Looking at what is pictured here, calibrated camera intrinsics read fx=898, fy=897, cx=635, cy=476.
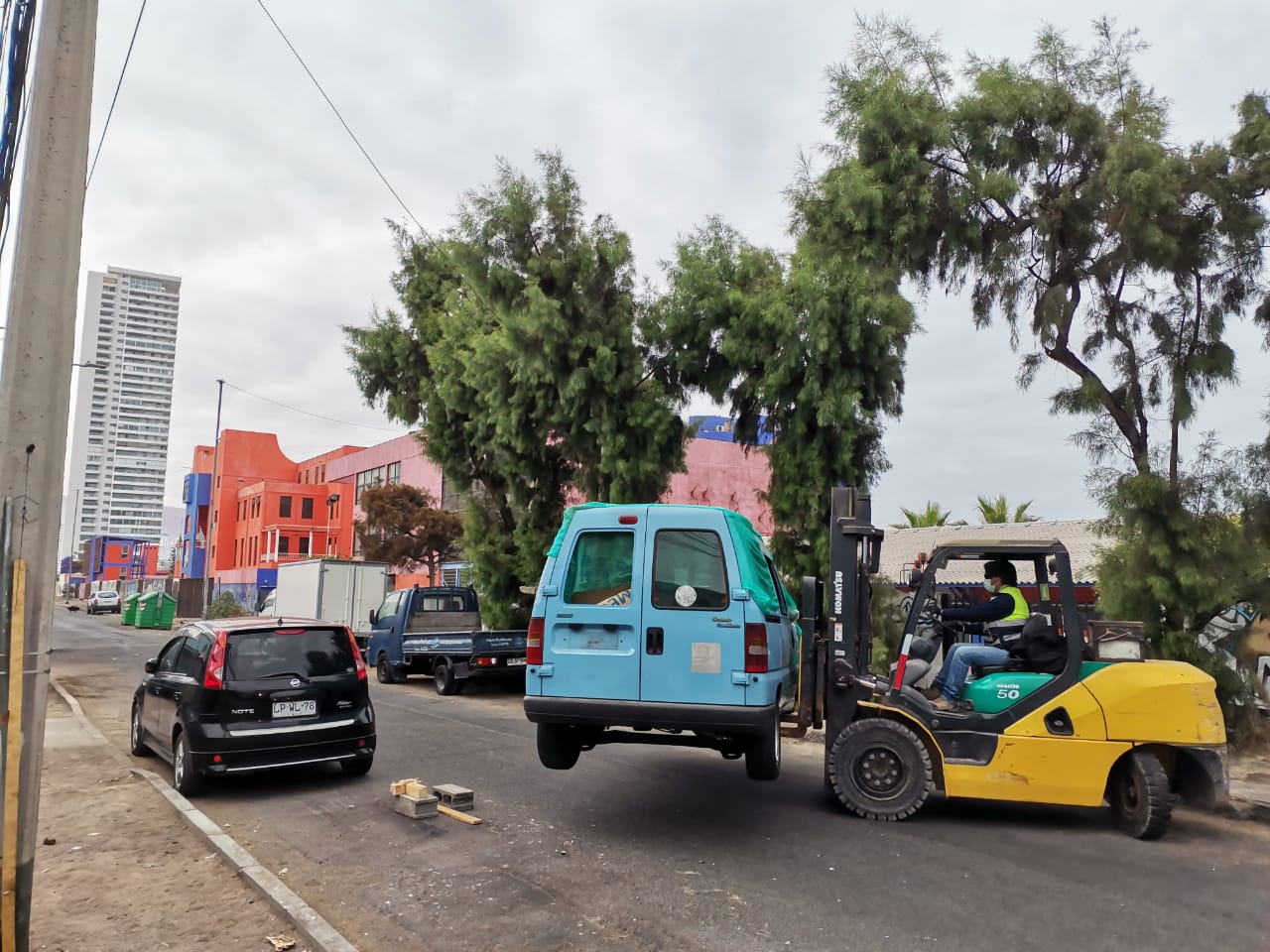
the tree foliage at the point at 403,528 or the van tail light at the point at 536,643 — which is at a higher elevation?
the tree foliage at the point at 403,528

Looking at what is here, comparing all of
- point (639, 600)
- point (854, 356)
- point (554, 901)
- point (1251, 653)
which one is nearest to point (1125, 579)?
point (1251, 653)

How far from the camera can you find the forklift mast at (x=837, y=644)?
7727 millimetres

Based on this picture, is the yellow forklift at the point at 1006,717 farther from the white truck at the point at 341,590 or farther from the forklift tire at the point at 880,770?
the white truck at the point at 341,590

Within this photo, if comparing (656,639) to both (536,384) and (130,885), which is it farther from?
(536,384)

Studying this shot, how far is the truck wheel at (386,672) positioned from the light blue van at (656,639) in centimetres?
1351

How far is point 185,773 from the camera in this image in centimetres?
820

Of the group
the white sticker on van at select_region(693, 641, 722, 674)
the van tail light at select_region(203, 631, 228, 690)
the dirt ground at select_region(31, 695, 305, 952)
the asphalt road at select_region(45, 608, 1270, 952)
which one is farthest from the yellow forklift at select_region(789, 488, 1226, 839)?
the van tail light at select_region(203, 631, 228, 690)

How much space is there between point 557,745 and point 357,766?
3137 mm

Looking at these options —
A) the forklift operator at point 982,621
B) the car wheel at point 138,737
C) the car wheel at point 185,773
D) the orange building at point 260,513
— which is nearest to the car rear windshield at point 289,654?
the car wheel at point 185,773

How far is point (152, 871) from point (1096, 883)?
6.40 meters

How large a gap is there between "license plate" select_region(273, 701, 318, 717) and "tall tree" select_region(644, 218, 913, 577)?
8483 millimetres

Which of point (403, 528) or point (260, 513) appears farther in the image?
point (260, 513)

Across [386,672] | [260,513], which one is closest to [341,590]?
[386,672]

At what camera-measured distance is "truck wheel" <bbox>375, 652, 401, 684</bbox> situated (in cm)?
1975
